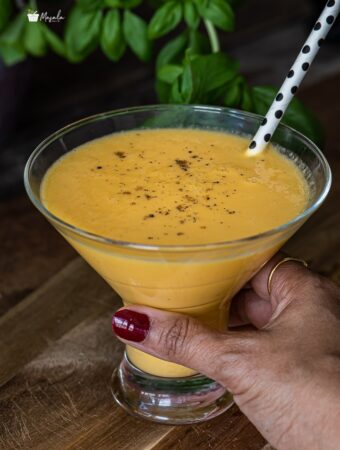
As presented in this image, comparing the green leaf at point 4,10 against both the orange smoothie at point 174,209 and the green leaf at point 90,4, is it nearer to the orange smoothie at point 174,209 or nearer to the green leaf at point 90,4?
the green leaf at point 90,4

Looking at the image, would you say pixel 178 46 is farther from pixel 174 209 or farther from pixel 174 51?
pixel 174 209

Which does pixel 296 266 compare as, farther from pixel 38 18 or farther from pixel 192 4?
pixel 38 18

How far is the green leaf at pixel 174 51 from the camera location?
1.28 m

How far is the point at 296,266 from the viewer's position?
1.00m

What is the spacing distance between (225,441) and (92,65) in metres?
1.23

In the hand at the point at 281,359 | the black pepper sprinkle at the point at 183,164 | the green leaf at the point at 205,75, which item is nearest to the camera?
the hand at the point at 281,359

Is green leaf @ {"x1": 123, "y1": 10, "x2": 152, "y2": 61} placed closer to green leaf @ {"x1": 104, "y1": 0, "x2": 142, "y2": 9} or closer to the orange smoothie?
green leaf @ {"x1": 104, "y1": 0, "x2": 142, "y2": 9}

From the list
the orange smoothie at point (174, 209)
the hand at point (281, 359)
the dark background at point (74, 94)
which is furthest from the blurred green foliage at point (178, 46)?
the hand at point (281, 359)

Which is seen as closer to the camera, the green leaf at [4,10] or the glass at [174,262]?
the glass at [174,262]

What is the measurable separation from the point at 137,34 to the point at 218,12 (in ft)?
0.52

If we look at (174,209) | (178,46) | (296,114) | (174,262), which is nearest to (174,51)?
(178,46)

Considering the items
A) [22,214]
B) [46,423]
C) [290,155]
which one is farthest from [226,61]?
[46,423]

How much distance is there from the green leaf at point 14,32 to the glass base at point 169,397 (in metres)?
0.66
